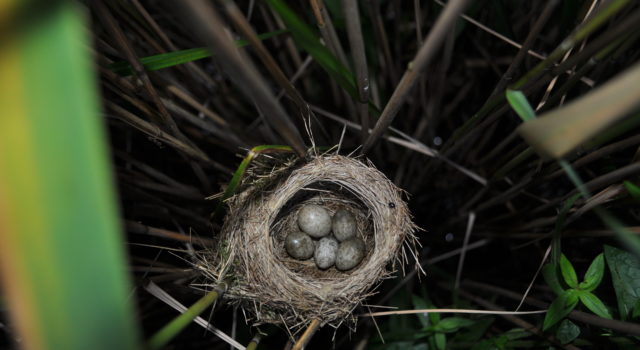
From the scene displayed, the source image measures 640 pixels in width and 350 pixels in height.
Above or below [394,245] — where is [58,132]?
above

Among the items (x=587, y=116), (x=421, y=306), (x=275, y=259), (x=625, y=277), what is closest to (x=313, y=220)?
(x=275, y=259)

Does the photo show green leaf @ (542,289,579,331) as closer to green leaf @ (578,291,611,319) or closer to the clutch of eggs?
green leaf @ (578,291,611,319)

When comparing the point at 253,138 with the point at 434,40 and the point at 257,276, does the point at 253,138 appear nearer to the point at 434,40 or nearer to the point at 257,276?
the point at 257,276

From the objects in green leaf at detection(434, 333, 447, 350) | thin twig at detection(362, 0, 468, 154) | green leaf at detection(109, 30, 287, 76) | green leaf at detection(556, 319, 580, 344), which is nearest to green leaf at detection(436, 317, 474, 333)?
green leaf at detection(434, 333, 447, 350)

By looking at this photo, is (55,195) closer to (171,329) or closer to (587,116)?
(171,329)

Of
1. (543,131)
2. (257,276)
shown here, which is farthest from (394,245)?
(543,131)

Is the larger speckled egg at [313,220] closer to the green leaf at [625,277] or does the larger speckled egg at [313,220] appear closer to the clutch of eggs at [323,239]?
the clutch of eggs at [323,239]
